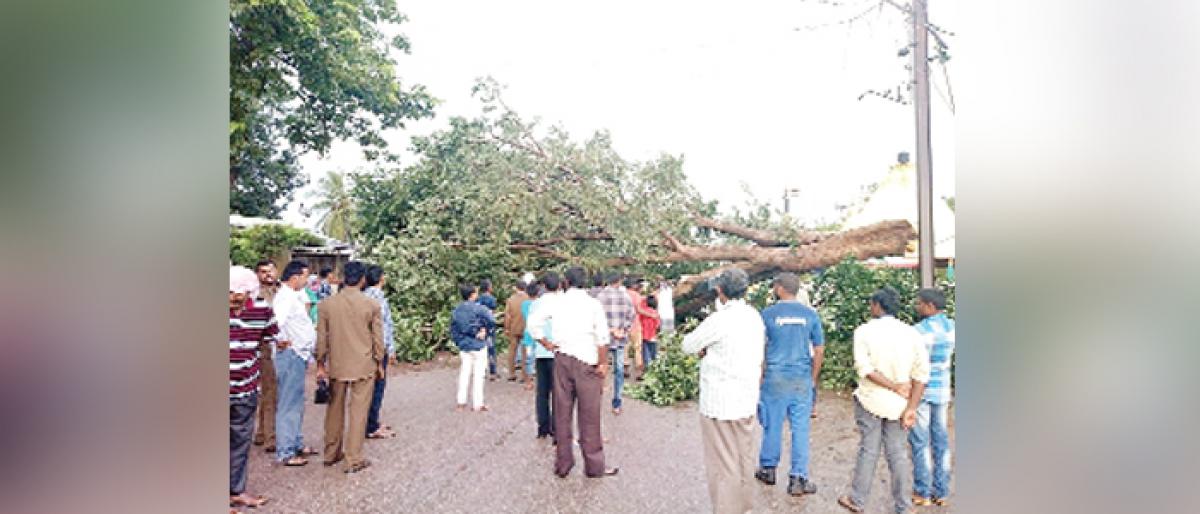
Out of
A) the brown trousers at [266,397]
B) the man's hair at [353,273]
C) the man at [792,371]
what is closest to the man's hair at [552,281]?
the man's hair at [353,273]

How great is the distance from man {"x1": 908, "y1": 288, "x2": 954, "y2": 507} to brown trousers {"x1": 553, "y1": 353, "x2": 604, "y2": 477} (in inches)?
90.2

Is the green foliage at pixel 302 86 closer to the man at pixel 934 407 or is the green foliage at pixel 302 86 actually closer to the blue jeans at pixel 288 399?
the blue jeans at pixel 288 399

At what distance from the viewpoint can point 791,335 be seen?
4.55 meters

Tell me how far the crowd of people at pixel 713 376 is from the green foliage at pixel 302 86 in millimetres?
2575

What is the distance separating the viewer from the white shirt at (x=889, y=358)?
396cm

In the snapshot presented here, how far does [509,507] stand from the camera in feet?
14.7

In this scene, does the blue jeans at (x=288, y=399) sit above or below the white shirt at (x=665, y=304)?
below

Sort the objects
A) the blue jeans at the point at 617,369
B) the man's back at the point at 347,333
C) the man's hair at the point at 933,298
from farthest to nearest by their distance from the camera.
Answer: the blue jeans at the point at 617,369 → the man's back at the point at 347,333 → the man's hair at the point at 933,298

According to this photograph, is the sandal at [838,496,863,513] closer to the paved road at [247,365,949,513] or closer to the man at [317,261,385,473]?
the paved road at [247,365,949,513]

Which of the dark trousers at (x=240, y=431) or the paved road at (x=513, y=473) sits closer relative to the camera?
the dark trousers at (x=240, y=431)

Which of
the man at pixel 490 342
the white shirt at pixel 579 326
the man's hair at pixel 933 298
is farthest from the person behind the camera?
the man at pixel 490 342

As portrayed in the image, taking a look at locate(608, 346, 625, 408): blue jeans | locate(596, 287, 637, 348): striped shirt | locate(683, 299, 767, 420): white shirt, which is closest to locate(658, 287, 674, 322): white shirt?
locate(608, 346, 625, 408): blue jeans

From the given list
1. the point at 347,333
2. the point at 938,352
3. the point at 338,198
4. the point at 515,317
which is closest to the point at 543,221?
the point at 515,317
